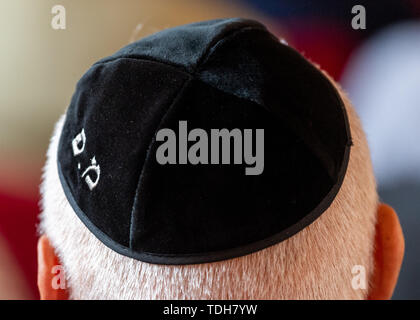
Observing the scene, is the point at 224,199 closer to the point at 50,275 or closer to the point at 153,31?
the point at 50,275

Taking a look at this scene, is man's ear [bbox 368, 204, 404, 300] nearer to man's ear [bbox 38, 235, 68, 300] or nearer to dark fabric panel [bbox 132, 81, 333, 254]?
dark fabric panel [bbox 132, 81, 333, 254]

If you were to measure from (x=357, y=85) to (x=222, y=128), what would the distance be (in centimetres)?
68

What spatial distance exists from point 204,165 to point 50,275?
0.31 m

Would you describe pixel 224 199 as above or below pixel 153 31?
below

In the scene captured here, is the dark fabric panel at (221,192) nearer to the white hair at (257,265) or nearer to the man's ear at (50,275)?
the white hair at (257,265)

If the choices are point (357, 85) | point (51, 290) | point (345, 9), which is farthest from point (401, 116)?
point (51, 290)

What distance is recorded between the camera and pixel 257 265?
0.57 metres

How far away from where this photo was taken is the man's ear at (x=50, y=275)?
663mm

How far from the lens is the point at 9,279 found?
1.11m

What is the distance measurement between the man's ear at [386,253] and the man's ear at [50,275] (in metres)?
0.48

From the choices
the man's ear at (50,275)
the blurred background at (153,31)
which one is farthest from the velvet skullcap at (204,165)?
the blurred background at (153,31)

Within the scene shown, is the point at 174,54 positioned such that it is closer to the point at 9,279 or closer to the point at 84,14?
the point at 84,14

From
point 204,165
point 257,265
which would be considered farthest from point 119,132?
point 257,265

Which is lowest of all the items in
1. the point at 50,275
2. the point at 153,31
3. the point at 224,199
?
the point at 50,275
